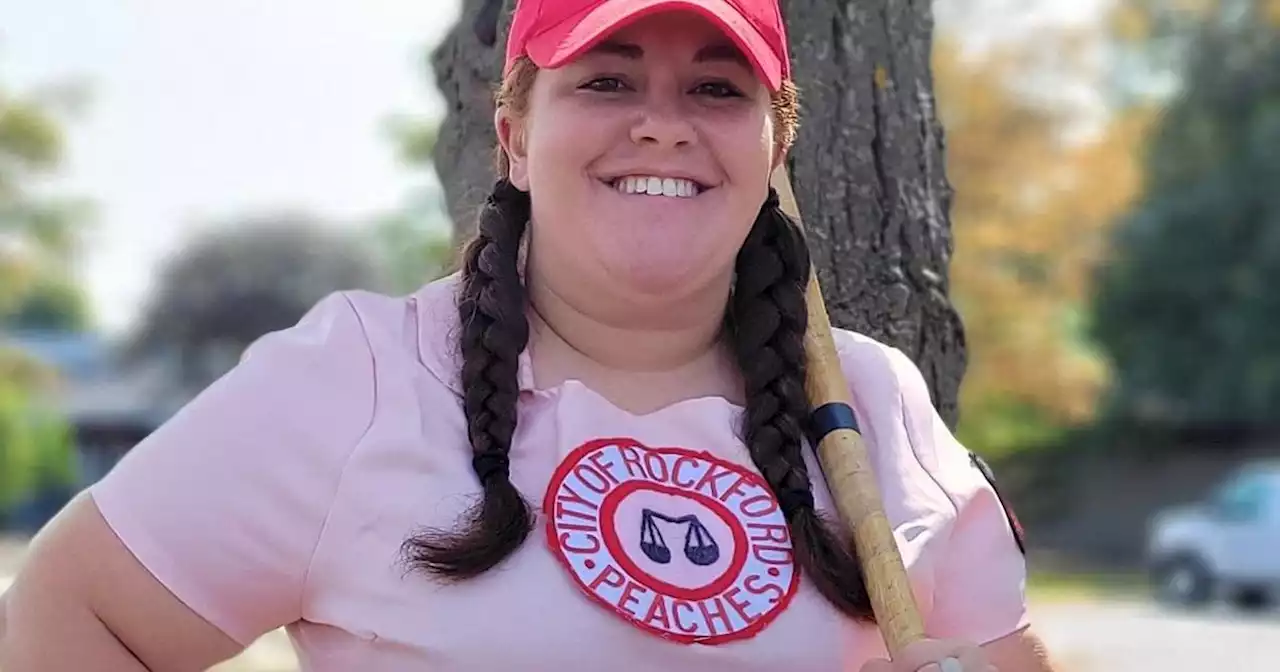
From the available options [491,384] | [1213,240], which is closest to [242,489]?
[491,384]

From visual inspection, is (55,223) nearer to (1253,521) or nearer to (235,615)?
(1253,521)

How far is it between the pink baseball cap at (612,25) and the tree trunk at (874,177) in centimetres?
83

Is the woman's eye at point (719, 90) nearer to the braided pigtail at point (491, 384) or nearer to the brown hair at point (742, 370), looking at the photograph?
the brown hair at point (742, 370)

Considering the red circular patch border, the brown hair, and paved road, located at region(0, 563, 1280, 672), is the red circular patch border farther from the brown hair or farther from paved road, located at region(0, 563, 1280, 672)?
paved road, located at region(0, 563, 1280, 672)

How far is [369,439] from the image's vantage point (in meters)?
1.84

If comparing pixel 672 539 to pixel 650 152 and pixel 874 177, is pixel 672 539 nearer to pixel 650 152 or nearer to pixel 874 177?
pixel 650 152

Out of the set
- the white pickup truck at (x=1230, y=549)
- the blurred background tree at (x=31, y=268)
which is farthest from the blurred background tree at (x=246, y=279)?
the white pickup truck at (x=1230, y=549)

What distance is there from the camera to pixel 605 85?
1.91m

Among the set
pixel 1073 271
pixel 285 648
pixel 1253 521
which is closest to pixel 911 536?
pixel 285 648

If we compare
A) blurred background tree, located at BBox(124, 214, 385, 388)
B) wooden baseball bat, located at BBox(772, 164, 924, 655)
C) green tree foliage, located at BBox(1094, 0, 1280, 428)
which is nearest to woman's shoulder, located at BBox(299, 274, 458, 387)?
wooden baseball bat, located at BBox(772, 164, 924, 655)

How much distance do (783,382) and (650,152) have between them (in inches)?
14.6

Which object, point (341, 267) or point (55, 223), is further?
point (341, 267)

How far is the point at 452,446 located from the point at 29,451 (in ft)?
82.3

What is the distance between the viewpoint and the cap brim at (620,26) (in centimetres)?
185
